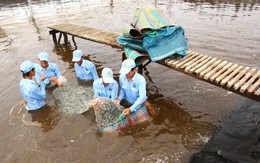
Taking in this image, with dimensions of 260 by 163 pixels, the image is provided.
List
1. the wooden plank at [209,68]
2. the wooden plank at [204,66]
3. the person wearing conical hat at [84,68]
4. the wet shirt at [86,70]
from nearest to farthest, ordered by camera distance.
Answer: the wooden plank at [209,68]
the wooden plank at [204,66]
the person wearing conical hat at [84,68]
the wet shirt at [86,70]

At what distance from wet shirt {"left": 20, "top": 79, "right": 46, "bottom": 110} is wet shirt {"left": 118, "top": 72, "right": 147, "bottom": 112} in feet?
6.21

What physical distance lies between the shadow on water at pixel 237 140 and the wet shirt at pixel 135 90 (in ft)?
4.63

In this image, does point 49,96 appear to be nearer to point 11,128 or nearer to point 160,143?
point 11,128

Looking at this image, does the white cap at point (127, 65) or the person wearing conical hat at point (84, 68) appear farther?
the person wearing conical hat at point (84, 68)

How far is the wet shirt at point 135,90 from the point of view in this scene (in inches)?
165

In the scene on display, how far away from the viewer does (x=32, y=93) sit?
4555mm

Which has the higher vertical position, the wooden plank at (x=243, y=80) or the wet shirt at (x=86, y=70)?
the wooden plank at (x=243, y=80)

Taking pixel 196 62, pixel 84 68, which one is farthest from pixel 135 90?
pixel 84 68

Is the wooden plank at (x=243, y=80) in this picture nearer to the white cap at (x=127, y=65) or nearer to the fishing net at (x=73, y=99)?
the white cap at (x=127, y=65)

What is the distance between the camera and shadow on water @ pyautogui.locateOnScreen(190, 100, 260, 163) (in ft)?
10.3

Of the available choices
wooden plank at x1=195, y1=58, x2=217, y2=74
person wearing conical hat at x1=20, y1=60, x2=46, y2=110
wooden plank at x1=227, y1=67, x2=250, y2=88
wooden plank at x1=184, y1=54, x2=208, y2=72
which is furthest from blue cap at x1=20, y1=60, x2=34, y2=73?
wooden plank at x1=227, y1=67, x2=250, y2=88

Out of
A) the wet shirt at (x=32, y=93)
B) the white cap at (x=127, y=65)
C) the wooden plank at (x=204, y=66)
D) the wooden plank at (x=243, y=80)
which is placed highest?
the white cap at (x=127, y=65)

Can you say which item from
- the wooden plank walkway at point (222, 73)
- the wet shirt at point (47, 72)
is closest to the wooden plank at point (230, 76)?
the wooden plank walkway at point (222, 73)

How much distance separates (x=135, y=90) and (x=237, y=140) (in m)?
2.13
